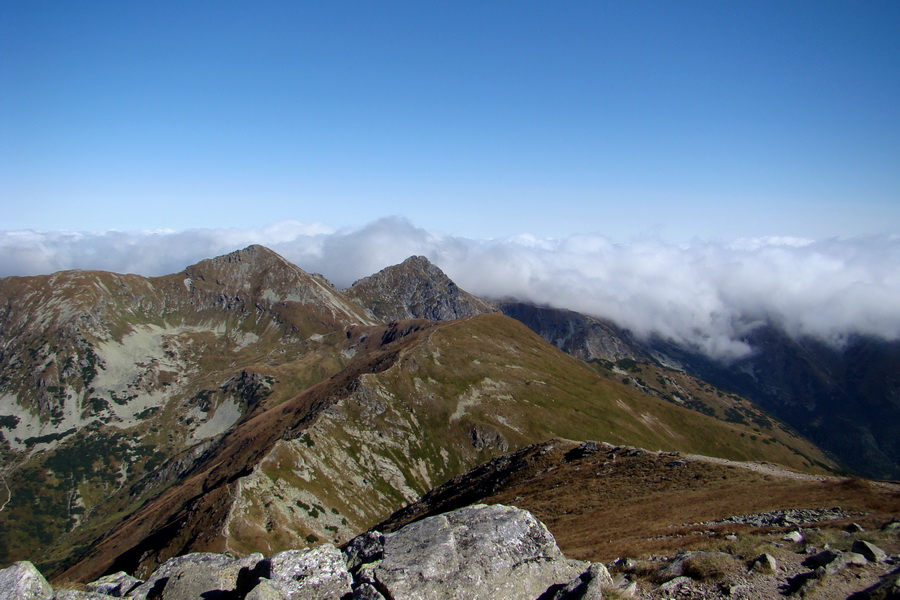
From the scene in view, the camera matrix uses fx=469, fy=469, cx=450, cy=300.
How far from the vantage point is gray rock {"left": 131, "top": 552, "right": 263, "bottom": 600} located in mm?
19797

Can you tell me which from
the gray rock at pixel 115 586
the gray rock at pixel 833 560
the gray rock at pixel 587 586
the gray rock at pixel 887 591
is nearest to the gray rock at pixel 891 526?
the gray rock at pixel 833 560

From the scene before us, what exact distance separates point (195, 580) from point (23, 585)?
230 inches

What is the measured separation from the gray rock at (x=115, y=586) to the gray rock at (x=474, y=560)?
41.2 feet

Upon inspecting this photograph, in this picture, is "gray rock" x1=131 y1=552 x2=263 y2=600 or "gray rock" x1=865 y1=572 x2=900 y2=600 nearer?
"gray rock" x1=865 y1=572 x2=900 y2=600

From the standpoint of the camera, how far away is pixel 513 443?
584 ft

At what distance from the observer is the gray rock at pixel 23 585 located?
56.6ft

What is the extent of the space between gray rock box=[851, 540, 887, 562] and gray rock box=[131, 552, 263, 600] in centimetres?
2847

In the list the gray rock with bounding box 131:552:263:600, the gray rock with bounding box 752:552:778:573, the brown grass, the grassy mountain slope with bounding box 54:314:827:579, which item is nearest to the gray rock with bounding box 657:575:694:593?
the gray rock with bounding box 752:552:778:573

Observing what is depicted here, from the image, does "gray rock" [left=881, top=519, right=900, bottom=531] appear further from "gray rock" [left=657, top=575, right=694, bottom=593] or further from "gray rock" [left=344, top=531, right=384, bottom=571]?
"gray rock" [left=344, top=531, right=384, bottom=571]

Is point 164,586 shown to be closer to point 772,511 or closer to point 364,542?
point 364,542

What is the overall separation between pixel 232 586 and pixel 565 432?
179877 millimetres

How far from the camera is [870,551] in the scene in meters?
22.6

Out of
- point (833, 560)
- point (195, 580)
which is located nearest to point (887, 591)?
point (833, 560)

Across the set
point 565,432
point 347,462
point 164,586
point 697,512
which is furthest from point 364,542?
point 565,432
